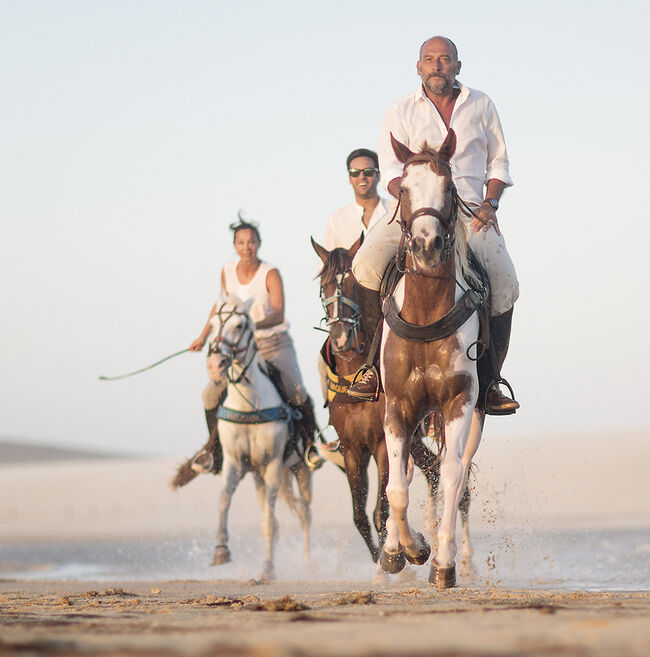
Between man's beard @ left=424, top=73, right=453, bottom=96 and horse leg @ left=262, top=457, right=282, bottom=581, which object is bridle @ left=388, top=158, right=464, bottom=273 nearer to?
man's beard @ left=424, top=73, right=453, bottom=96

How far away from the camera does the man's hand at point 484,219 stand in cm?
880

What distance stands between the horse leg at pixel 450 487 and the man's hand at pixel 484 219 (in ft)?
4.96

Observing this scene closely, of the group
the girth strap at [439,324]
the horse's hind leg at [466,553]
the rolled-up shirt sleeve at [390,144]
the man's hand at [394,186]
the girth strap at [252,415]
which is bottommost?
the horse's hind leg at [466,553]

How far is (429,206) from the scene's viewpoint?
755 centimetres

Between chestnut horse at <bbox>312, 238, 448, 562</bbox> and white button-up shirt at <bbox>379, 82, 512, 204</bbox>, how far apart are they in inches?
75.9

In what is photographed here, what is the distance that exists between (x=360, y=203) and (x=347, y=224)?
248 millimetres

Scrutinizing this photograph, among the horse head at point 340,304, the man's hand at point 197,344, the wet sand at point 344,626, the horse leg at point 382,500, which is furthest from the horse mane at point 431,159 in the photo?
the man's hand at point 197,344

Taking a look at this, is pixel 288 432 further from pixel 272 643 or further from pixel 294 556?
pixel 272 643

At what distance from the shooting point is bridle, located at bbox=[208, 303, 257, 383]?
13484 millimetres

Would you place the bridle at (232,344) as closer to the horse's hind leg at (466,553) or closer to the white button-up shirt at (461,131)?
the horse's hind leg at (466,553)

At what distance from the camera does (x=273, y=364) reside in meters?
14.8

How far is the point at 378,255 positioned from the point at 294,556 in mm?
7931

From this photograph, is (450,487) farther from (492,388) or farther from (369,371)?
(369,371)

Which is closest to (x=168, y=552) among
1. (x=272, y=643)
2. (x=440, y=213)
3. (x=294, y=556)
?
(x=294, y=556)
